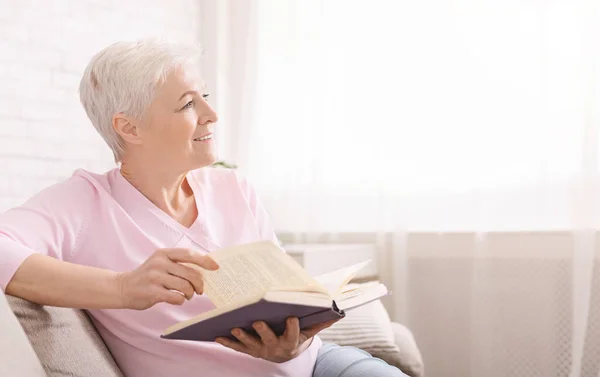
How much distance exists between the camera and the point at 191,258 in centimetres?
113

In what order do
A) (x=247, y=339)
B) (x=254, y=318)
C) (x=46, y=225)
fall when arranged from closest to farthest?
1. (x=254, y=318)
2. (x=247, y=339)
3. (x=46, y=225)

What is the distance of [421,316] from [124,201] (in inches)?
65.5

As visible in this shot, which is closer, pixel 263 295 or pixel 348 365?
pixel 263 295

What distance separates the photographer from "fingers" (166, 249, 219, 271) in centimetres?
113

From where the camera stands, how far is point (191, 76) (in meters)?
1.55

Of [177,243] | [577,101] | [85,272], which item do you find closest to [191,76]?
[177,243]

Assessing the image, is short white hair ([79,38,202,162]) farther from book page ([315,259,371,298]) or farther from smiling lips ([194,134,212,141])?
book page ([315,259,371,298])

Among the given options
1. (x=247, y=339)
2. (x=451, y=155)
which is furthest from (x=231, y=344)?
(x=451, y=155)

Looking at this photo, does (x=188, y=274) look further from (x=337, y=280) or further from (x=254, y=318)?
(x=337, y=280)

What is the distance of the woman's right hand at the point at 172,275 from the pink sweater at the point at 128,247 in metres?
0.25

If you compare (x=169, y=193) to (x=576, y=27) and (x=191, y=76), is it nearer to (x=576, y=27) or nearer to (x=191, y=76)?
(x=191, y=76)

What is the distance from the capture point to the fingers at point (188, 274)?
114 centimetres

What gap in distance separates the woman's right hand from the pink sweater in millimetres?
247

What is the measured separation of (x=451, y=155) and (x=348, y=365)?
1492mm
